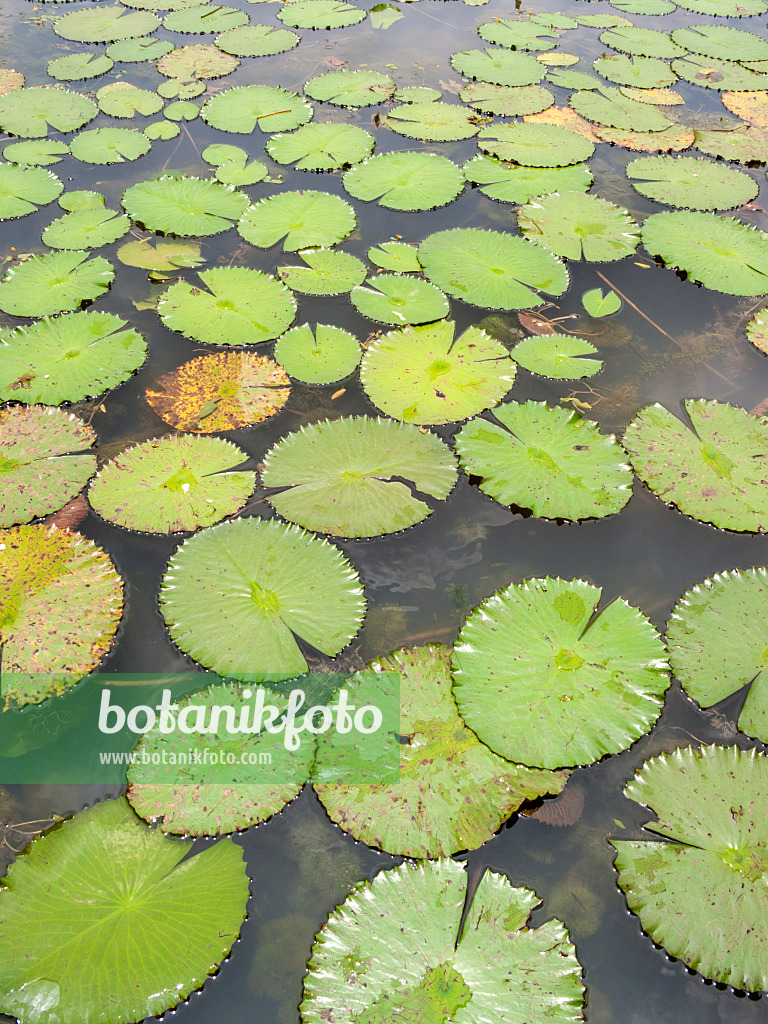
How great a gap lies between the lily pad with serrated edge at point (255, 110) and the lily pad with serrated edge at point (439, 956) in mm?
5388

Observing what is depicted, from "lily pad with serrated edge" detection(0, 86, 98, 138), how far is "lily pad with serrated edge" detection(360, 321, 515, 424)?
12.6 ft

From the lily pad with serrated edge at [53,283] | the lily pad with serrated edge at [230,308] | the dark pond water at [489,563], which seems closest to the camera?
the dark pond water at [489,563]

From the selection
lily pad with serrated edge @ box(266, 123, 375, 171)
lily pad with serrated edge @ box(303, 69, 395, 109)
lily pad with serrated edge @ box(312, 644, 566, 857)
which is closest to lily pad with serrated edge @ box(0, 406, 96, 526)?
A: lily pad with serrated edge @ box(312, 644, 566, 857)

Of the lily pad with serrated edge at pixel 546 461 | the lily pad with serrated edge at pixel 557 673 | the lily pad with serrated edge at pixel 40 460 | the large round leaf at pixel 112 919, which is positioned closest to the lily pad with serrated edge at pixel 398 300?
the lily pad with serrated edge at pixel 546 461

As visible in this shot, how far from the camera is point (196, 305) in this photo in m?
3.82

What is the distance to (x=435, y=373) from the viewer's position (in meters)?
3.45

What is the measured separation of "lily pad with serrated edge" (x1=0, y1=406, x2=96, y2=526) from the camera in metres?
2.93

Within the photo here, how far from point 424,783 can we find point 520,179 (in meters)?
4.27

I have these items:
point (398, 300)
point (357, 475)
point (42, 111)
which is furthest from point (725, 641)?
point (42, 111)

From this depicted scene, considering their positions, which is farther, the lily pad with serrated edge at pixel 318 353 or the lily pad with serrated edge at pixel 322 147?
the lily pad with serrated edge at pixel 322 147

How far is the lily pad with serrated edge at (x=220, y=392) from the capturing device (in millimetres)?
3280

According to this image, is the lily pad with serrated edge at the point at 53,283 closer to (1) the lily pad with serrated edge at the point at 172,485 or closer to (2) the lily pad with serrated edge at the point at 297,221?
(2) the lily pad with serrated edge at the point at 297,221

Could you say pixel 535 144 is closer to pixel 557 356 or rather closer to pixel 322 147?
pixel 322 147

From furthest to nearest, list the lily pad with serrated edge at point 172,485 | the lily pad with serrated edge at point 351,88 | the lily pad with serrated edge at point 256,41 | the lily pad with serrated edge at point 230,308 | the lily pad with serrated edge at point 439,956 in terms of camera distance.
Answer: the lily pad with serrated edge at point 256,41 < the lily pad with serrated edge at point 351,88 < the lily pad with serrated edge at point 230,308 < the lily pad with serrated edge at point 172,485 < the lily pad with serrated edge at point 439,956
